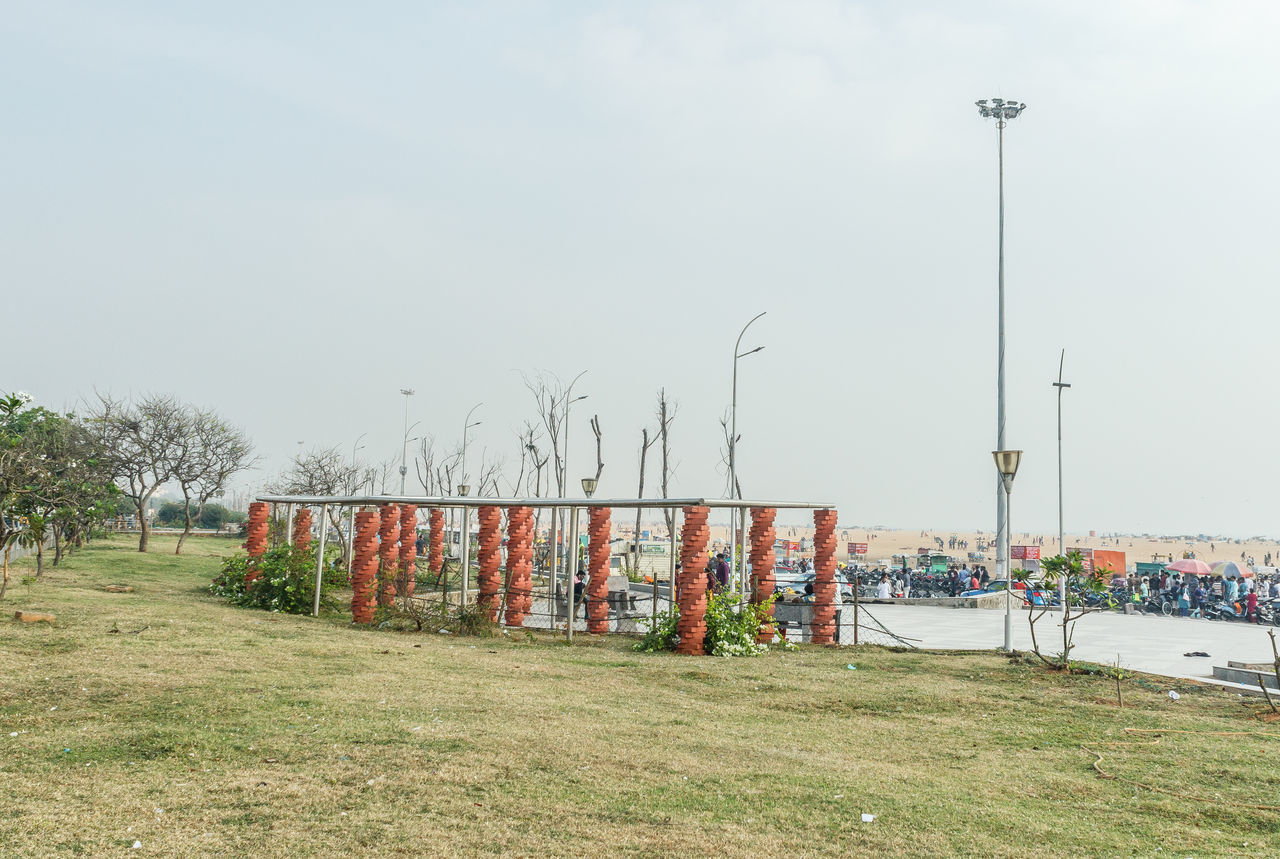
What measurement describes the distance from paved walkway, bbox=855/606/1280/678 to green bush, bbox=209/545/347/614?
13.3 m

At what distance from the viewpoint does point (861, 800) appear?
746cm

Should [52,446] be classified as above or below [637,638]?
above

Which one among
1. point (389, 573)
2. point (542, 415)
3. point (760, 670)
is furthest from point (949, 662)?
point (542, 415)

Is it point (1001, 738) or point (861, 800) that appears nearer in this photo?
point (861, 800)

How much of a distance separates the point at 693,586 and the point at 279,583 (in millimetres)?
9512

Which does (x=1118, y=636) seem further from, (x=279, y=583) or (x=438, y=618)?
(x=279, y=583)

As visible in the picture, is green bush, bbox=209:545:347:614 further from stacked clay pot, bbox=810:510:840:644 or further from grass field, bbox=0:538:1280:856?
stacked clay pot, bbox=810:510:840:644

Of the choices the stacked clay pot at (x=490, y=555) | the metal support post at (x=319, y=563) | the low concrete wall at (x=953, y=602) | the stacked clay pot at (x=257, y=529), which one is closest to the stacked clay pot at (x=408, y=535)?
the stacked clay pot at (x=490, y=555)

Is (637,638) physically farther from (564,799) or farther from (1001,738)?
(564,799)

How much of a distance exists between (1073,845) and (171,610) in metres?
15.6

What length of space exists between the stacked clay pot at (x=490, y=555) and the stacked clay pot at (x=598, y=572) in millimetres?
1895

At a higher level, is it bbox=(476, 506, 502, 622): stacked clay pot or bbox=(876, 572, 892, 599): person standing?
bbox=(476, 506, 502, 622): stacked clay pot

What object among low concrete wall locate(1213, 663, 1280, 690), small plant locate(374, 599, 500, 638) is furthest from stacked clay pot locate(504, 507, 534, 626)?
low concrete wall locate(1213, 663, 1280, 690)

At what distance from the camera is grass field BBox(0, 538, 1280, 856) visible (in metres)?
6.48
